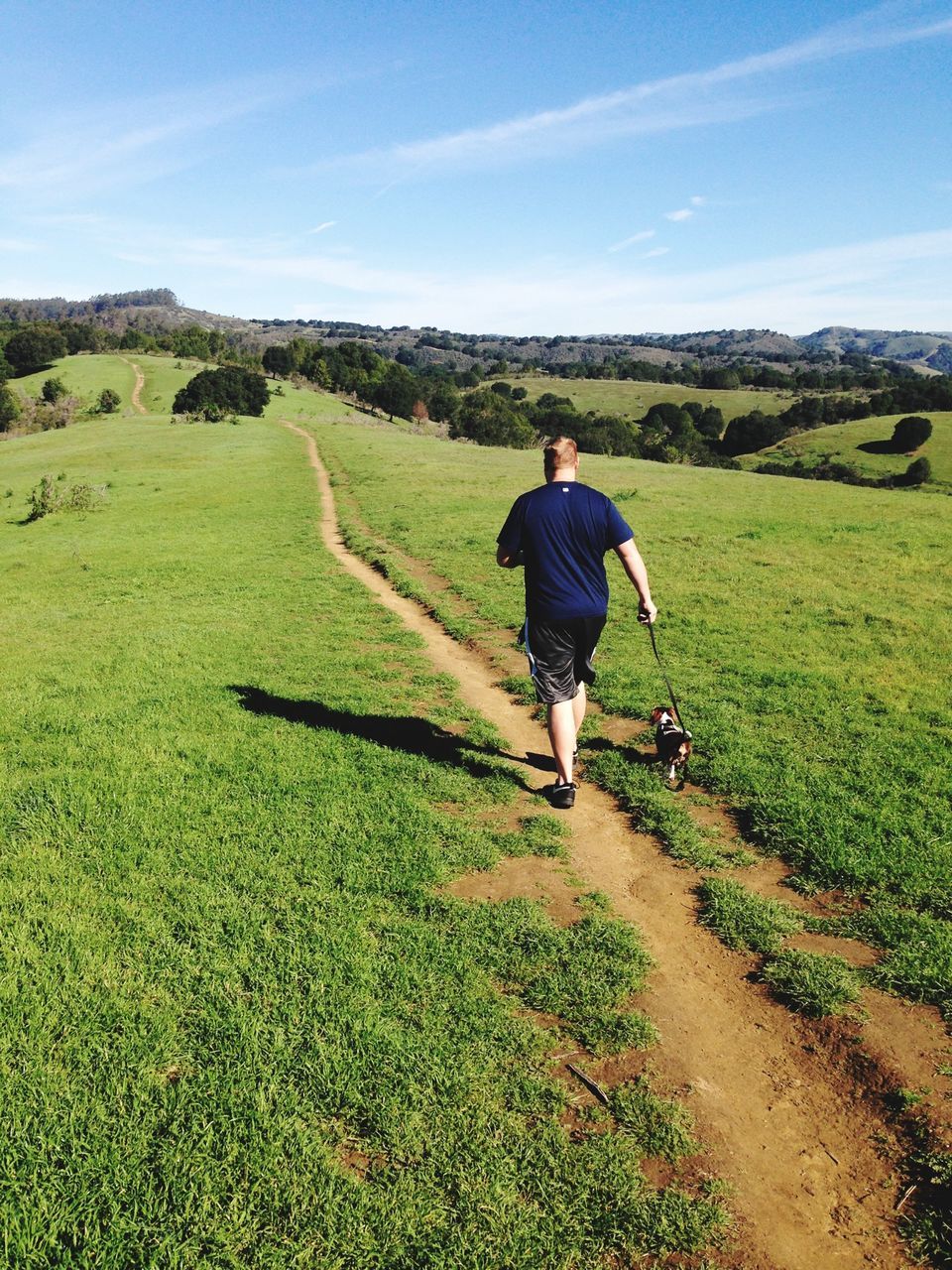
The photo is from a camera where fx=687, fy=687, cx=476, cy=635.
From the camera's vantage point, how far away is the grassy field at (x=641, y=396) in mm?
146500

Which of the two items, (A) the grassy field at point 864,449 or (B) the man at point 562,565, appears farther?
(A) the grassy field at point 864,449

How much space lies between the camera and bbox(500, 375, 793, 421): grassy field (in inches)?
5768

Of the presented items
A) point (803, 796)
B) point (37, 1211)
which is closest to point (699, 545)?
point (803, 796)

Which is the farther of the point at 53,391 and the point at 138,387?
the point at 138,387

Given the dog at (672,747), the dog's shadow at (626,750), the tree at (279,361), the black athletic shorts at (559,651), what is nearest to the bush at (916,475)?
the dog's shadow at (626,750)

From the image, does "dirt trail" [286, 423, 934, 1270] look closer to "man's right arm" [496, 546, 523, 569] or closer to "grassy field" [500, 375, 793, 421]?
"man's right arm" [496, 546, 523, 569]

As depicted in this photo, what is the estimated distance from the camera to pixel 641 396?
162 m

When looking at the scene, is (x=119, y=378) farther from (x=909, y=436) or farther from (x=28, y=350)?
(x=909, y=436)

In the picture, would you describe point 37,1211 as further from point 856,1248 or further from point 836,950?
point 836,950

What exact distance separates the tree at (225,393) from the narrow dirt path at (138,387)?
1190 cm

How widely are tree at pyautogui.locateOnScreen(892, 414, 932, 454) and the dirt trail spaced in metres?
104

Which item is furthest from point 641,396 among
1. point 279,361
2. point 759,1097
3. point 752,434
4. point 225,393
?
point 759,1097

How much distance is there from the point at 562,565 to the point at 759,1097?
4303 millimetres

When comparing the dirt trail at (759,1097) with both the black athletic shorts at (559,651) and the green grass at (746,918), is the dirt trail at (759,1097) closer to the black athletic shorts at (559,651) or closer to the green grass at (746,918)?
the green grass at (746,918)
